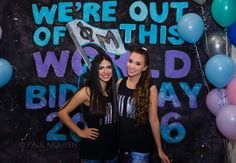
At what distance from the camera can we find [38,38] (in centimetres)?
371

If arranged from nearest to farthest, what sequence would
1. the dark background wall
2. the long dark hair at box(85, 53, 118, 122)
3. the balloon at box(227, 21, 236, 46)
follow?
the long dark hair at box(85, 53, 118, 122) → the balloon at box(227, 21, 236, 46) → the dark background wall

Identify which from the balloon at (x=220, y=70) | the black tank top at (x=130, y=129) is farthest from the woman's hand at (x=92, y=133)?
the balloon at (x=220, y=70)

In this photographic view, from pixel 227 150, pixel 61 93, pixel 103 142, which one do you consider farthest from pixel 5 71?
pixel 227 150

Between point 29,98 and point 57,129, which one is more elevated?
point 29,98

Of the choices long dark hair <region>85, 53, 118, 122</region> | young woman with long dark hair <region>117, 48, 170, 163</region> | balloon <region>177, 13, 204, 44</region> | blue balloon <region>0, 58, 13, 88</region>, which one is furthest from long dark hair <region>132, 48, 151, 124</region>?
blue balloon <region>0, 58, 13, 88</region>

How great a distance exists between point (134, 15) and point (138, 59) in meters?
0.98

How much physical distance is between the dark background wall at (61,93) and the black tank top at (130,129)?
87cm

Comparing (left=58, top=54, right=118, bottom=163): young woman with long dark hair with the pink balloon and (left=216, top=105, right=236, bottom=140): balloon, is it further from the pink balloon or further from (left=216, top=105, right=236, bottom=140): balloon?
the pink balloon

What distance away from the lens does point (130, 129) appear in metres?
2.75

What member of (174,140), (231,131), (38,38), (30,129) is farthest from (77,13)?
(231,131)

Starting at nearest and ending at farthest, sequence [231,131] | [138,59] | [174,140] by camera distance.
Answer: [138,59], [231,131], [174,140]

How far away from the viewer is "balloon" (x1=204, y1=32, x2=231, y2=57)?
3216 millimetres

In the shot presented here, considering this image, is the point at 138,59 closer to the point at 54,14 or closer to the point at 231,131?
the point at 231,131

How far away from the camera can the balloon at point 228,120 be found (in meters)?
2.96
